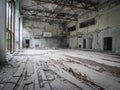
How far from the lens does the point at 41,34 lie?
2050 centimetres

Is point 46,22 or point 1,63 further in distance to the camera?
point 46,22

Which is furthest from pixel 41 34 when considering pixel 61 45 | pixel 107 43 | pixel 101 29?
pixel 107 43

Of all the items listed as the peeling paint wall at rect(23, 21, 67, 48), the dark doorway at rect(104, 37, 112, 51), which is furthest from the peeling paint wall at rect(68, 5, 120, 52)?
the peeling paint wall at rect(23, 21, 67, 48)

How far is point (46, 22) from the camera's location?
20.6m

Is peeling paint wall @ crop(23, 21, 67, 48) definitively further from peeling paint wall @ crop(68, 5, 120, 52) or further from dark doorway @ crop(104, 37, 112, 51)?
dark doorway @ crop(104, 37, 112, 51)

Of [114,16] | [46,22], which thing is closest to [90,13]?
[114,16]

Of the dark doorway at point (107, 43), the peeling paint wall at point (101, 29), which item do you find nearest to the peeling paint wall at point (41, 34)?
the peeling paint wall at point (101, 29)

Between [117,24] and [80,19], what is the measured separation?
23.8ft

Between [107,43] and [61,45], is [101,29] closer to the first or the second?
[107,43]

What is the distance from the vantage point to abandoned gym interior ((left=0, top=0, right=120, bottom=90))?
98.7 inches

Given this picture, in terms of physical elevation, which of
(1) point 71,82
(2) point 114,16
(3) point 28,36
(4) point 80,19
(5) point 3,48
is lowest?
(1) point 71,82

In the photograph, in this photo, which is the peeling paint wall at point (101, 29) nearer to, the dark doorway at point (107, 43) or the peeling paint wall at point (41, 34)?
the dark doorway at point (107, 43)

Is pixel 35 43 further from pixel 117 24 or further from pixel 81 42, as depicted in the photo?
pixel 117 24

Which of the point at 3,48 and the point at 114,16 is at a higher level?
the point at 114,16
